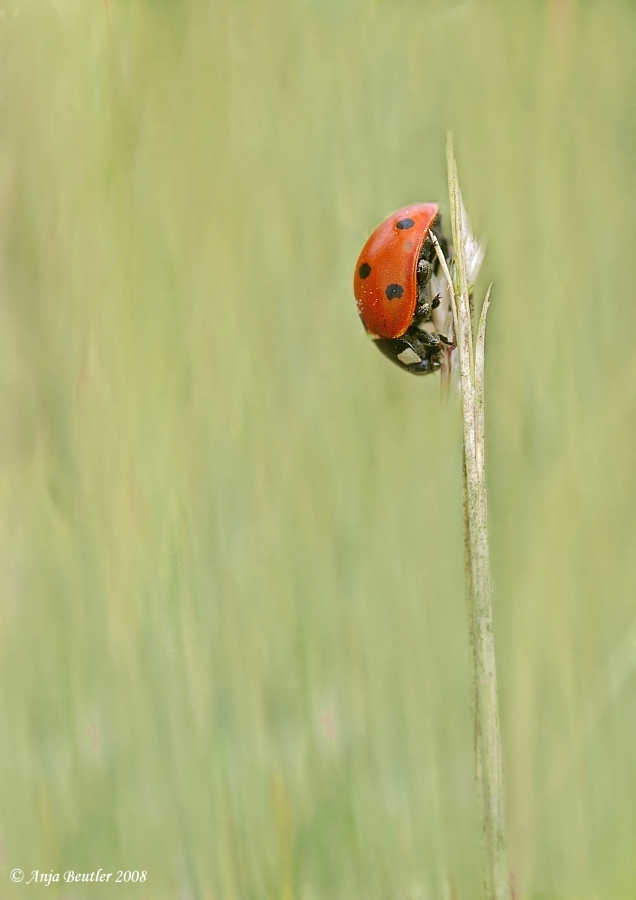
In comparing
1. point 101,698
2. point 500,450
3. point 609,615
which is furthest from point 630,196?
point 101,698

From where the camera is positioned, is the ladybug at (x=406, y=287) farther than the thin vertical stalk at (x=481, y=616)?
Yes

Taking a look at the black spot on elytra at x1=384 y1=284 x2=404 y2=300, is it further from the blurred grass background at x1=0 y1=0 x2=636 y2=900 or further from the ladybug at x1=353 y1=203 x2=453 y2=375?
the blurred grass background at x1=0 y1=0 x2=636 y2=900

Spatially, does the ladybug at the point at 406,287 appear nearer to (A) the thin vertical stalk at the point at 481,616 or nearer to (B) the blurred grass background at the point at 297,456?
(B) the blurred grass background at the point at 297,456

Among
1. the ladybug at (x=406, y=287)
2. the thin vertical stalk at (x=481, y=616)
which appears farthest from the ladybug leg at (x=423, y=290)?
the thin vertical stalk at (x=481, y=616)

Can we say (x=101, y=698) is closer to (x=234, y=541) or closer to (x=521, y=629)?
(x=234, y=541)

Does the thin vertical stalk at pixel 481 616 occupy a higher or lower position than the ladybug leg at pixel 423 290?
lower

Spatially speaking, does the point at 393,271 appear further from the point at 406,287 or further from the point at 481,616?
the point at 481,616
